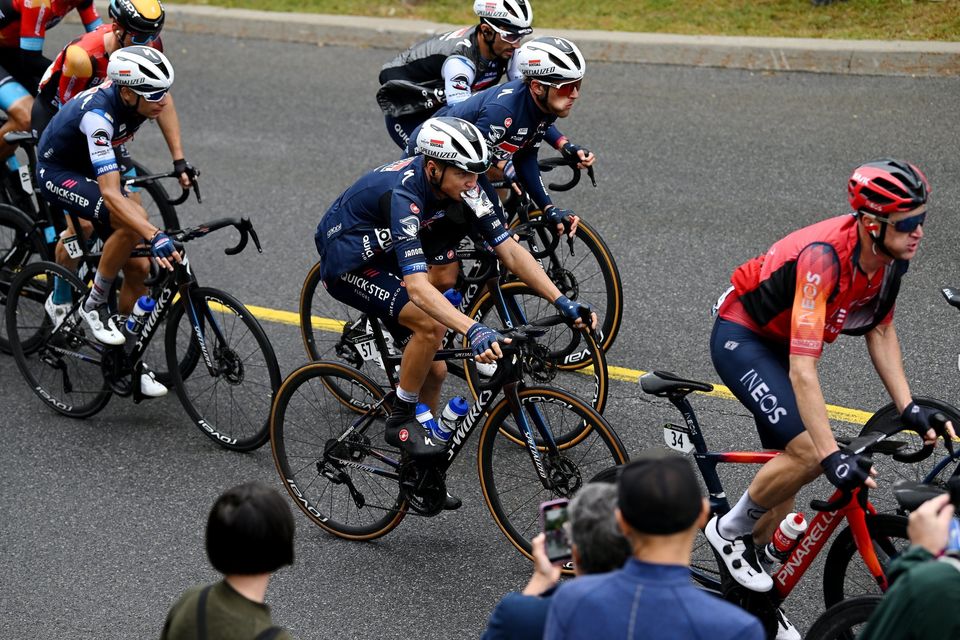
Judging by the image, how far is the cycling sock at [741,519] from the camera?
16.0 feet

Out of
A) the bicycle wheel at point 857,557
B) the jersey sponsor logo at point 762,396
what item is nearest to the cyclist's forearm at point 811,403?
the jersey sponsor logo at point 762,396

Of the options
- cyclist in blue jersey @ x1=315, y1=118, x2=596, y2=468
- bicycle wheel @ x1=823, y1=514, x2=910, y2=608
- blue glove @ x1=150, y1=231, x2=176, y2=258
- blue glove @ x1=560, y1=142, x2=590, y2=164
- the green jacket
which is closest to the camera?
the green jacket

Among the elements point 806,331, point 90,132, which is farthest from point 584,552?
point 90,132

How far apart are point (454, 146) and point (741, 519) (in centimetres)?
215

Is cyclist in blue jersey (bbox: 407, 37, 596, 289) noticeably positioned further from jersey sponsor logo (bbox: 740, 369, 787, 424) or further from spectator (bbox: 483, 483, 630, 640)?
spectator (bbox: 483, 483, 630, 640)

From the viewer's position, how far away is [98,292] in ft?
23.4

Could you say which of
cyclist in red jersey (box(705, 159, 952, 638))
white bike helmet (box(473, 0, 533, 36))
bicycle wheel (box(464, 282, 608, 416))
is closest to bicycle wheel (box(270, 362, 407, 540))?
bicycle wheel (box(464, 282, 608, 416))

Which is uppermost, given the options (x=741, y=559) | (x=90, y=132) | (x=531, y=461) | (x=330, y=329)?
(x=741, y=559)

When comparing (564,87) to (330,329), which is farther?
(330,329)

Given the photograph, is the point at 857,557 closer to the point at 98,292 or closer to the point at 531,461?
the point at 531,461

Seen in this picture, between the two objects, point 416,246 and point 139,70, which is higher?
point 416,246

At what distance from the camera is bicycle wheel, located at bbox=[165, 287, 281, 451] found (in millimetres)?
6551

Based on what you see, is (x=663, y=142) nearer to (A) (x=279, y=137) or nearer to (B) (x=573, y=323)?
(A) (x=279, y=137)

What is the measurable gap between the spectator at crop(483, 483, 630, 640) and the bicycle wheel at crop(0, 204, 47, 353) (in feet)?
19.2
